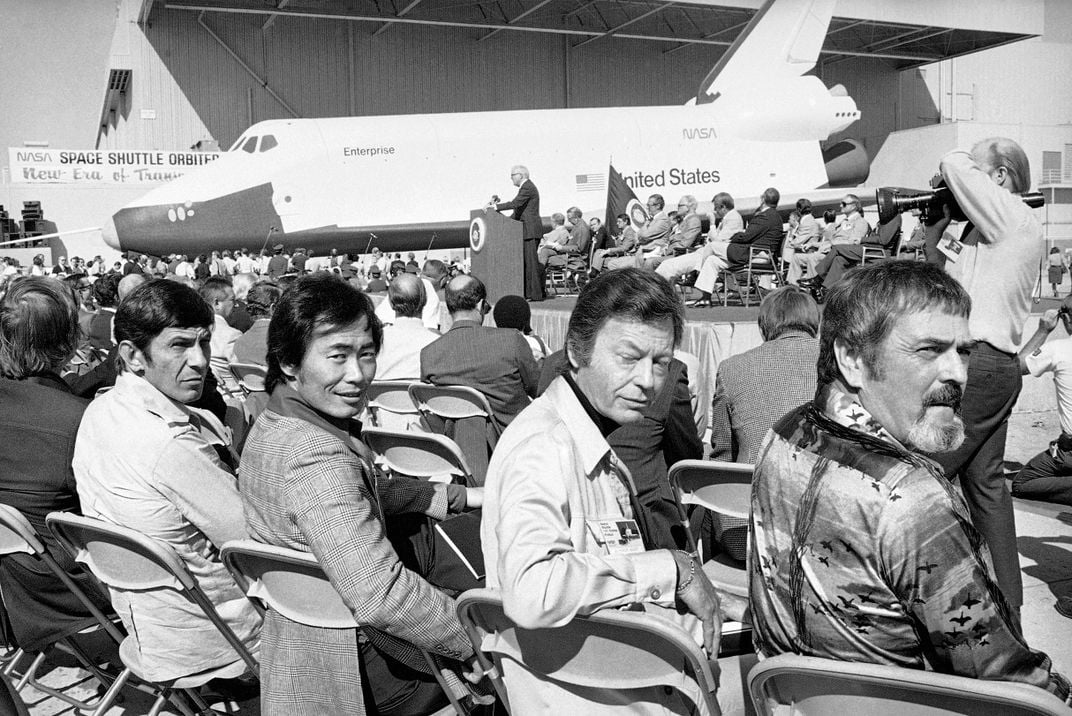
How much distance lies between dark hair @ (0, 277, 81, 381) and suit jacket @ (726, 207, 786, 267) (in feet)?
25.5

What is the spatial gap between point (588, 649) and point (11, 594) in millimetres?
2038

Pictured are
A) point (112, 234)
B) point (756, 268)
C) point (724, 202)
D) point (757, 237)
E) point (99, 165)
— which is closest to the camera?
point (757, 237)

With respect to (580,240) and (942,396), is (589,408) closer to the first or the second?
(942,396)

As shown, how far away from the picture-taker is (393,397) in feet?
15.4

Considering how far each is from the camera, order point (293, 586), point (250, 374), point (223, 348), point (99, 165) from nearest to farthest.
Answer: point (293, 586)
point (250, 374)
point (223, 348)
point (99, 165)

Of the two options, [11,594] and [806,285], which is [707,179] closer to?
[806,285]

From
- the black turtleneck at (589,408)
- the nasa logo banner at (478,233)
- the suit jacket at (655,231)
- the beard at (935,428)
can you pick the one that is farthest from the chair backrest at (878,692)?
the suit jacket at (655,231)

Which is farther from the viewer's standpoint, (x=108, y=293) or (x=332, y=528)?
(x=108, y=293)

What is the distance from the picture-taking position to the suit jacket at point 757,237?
382 inches

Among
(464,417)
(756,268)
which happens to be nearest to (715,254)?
(756,268)

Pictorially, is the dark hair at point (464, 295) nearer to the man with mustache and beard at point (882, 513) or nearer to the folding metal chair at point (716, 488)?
the folding metal chair at point (716, 488)

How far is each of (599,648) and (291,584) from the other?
2.26 feet

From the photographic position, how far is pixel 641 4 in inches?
1117

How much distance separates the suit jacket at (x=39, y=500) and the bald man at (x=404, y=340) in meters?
2.28
